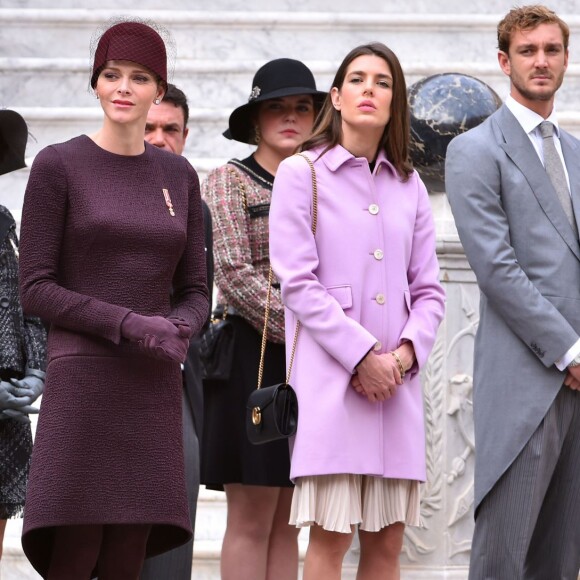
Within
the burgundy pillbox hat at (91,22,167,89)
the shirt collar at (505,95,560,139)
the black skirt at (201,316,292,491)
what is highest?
the burgundy pillbox hat at (91,22,167,89)

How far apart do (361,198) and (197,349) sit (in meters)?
0.75

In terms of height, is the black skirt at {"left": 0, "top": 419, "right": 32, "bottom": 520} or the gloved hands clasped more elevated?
the gloved hands clasped

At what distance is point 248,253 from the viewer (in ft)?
15.0

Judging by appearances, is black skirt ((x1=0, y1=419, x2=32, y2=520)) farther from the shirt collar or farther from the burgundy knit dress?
the shirt collar

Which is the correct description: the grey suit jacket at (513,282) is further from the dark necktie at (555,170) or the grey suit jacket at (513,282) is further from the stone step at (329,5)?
the stone step at (329,5)

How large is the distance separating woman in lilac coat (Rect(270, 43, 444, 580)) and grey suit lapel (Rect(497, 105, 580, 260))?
0.99ft

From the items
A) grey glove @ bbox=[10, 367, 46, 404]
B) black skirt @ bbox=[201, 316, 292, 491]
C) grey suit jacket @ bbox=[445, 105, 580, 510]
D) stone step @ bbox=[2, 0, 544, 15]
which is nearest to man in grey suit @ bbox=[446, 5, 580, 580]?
grey suit jacket @ bbox=[445, 105, 580, 510]

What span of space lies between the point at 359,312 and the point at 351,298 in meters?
0.05

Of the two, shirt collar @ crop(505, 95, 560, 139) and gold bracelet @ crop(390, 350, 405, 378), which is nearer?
gold bracelet @ crop(390, 350, 405, 378)

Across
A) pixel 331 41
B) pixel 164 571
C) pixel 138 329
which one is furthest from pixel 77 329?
pixel 331 41

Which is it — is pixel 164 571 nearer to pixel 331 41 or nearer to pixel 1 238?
pixel 1 238

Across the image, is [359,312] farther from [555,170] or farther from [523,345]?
[555,170]

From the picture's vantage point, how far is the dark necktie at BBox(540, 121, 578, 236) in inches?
165

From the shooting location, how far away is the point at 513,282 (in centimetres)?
404
